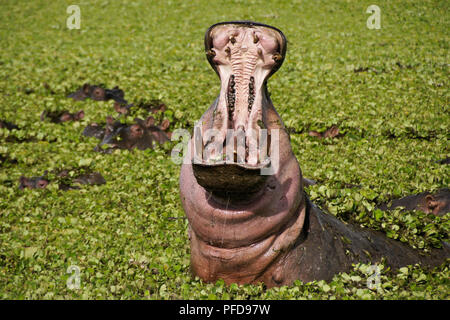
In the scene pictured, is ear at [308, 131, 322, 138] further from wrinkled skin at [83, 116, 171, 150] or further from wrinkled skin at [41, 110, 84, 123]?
wrinkled skin at [41, 110, 84, 123]

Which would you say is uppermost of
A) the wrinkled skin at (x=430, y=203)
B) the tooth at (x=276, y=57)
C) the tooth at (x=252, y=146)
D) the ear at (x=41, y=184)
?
the tooth at (x=276, y=57)

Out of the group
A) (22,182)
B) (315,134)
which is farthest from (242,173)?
(315,134)

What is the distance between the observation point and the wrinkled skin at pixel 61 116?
7.92m

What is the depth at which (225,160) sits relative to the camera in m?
2.75

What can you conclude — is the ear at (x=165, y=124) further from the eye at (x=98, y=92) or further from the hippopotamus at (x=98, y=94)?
the eye at (x=98, y=92)

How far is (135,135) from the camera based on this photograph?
22.4ft

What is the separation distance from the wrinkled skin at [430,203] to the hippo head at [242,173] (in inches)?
67.1

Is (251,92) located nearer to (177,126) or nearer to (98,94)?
(177,126)

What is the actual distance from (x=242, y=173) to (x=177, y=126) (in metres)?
4.70

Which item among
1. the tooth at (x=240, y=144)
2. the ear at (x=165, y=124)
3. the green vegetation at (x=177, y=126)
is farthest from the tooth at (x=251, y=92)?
the ear at (x=165, y=124)

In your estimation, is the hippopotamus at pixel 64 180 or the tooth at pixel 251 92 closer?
the tooth at pixel 251 92

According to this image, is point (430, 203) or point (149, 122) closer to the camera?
point (430, 203)

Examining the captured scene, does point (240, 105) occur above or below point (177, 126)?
above

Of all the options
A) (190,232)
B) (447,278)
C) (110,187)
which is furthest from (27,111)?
(447,278)
